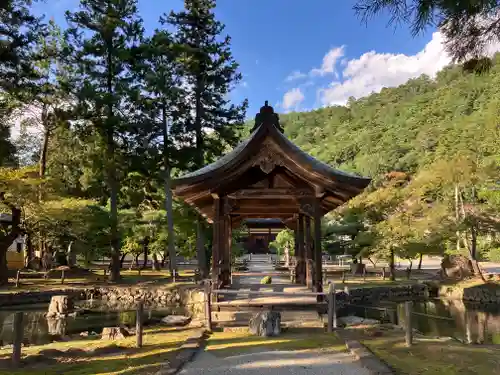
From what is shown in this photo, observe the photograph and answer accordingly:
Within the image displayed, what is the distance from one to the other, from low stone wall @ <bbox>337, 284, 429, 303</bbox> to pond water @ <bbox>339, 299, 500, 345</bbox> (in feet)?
3.08

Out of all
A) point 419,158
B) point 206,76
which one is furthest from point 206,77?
point 419,158

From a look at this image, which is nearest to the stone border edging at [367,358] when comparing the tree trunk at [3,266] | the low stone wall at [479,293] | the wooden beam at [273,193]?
the wooden beam at [273,193]

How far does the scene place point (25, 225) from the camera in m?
21.9

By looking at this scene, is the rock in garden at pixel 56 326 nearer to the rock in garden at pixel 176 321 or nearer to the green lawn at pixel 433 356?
the rock in garden at pixel 176 321

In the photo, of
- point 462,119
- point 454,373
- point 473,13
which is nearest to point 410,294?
point 454,373

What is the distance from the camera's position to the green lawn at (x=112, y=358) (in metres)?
5.78

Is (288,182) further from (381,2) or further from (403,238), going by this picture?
(403,238)

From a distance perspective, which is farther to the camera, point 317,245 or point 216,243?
point 216,243

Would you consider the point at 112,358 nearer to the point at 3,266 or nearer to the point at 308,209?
the point at 308,209

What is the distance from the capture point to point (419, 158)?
5950 centimetres

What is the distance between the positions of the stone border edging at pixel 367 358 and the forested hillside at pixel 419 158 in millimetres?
3882

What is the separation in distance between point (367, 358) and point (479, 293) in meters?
17.1

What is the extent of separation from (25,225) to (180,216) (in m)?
8.01

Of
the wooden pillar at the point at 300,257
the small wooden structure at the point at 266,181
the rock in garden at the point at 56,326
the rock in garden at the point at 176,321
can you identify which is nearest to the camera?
the small wooden structure at the point at 266,181
